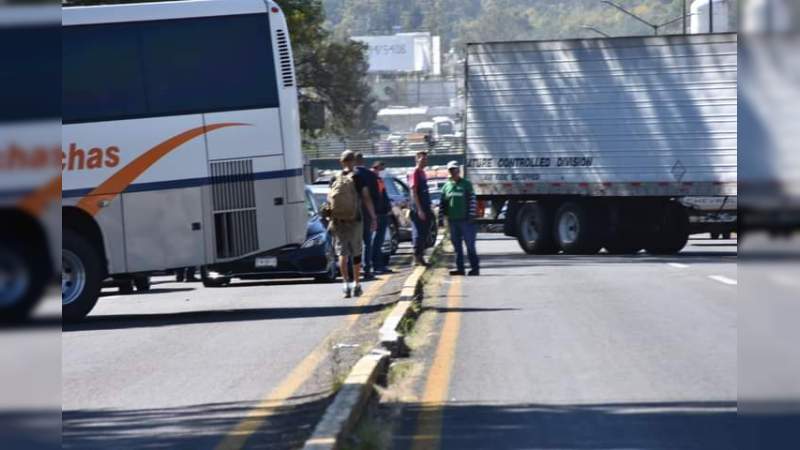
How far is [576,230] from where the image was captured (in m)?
28.5

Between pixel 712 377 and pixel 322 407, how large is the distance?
2986 millimetres

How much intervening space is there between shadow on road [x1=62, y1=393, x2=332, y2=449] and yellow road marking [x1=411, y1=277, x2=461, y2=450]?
64cm

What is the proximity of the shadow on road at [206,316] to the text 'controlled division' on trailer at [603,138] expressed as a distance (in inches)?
478

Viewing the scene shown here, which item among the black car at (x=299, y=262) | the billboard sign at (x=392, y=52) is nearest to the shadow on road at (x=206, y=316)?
the black car at (x=299, y=262)

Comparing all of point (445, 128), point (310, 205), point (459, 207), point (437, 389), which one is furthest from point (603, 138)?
point (445, 128)

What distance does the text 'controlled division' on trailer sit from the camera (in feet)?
87.6

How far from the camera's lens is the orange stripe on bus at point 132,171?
15.2 metres

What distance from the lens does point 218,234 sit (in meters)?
15.8

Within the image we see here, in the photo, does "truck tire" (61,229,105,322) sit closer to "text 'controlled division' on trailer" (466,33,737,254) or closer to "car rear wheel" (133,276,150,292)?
"car rear wheel" (133,276,150,292)

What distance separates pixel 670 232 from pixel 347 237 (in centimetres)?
1297

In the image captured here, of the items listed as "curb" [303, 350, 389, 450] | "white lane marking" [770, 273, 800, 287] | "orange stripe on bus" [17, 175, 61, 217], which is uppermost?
"orange stripe on bus" [17, 175, 61, 217]

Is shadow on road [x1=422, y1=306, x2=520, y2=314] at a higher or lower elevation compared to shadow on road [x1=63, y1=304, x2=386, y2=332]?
higher

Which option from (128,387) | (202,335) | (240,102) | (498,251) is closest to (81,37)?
(240,102)

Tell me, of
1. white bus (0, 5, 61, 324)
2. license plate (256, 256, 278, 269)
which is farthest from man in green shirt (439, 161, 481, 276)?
white bus (0, 5, 61, 324)
